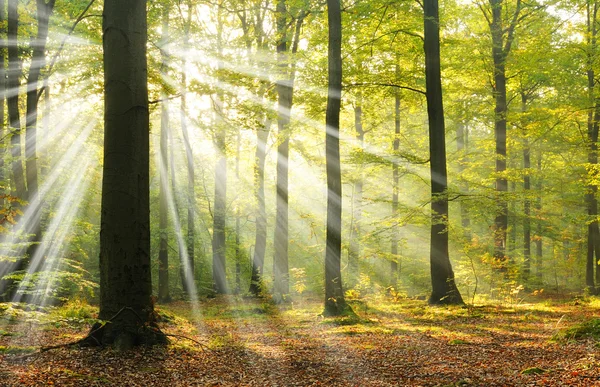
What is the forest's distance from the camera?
5.96 m

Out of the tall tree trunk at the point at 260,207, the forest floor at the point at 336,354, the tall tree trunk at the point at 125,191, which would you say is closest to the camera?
the forest floor at the point at 336,354

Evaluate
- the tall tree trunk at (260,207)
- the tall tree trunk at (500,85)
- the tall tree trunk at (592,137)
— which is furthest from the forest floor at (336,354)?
the tall tree trunk at (260,207)

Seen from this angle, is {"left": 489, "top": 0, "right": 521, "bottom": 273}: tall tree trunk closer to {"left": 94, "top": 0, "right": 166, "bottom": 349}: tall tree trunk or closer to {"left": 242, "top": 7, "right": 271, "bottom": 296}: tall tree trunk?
{"left": 242, "top": 7, "right": 271, "bottom": 296}: tall tree trunk

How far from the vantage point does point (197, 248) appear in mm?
27938

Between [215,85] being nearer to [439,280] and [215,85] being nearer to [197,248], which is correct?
[439,280]

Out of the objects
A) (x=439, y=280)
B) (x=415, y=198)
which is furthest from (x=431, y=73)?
(x=415, y=198)

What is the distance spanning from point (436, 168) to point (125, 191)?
9.24m

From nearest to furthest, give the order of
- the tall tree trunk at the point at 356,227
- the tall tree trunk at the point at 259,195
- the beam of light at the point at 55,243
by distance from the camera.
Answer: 1. the beam of light at the point at 55,243
2. the tall tree trunk at the point at 259,195
3. the tall tree trunk at the point at 356,227

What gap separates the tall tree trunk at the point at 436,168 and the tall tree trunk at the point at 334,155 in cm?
291

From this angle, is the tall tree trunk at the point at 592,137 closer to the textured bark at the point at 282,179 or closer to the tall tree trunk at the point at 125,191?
the textured bark at the point at 282,179

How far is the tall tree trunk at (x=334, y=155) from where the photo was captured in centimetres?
1105

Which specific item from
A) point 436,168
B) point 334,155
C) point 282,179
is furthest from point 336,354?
point 282,179

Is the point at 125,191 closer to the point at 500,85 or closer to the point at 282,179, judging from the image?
the point at 282,179

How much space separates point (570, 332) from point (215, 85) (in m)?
8.20
